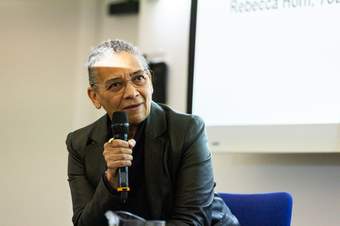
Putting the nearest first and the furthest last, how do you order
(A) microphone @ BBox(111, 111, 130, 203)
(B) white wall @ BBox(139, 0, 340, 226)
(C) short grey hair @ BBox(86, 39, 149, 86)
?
(A) microphone @ BBox(111, 111, 130, 203), (C) short grey hair @ BBox(86, 39, 149, 86), (B) white wall @ BBox(139, 0, 340, 226)

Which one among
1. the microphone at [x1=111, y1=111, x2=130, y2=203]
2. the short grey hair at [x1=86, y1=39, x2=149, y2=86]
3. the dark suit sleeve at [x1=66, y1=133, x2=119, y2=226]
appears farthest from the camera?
the short grey hair at [x1=86, y1=39, x2=149, y2=86]

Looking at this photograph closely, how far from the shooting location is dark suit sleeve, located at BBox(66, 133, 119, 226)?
56.8 inches

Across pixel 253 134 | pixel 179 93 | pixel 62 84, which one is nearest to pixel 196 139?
pixel 253 134

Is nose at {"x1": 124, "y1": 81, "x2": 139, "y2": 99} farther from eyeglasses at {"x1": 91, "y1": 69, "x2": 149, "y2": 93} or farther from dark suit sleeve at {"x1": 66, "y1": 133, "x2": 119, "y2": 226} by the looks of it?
dark suit sleeve at {"x1": 66, "y1": 133, "x2": 119, "y2": 226}

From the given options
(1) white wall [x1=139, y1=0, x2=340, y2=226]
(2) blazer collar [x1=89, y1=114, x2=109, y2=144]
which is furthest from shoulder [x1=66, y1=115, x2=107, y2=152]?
(1) white wall [x1=139, y1=0, x2=340, y2=226]

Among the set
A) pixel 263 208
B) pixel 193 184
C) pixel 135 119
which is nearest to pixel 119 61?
pixel 135 119

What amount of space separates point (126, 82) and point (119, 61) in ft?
0.21

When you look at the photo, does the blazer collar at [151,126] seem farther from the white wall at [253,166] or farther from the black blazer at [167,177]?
the white wall at [253,166]

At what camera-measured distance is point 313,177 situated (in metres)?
2.54

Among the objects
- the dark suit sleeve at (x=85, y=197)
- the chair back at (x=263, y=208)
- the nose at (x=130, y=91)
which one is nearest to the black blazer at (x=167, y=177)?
the dark suit sleeve at (x=85, y=197)

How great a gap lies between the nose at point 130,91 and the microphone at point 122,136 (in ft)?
0.45

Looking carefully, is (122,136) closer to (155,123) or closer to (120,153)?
(120,153)

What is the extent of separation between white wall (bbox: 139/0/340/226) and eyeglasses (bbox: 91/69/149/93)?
1.28 m

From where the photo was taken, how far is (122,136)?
1.35 metres
